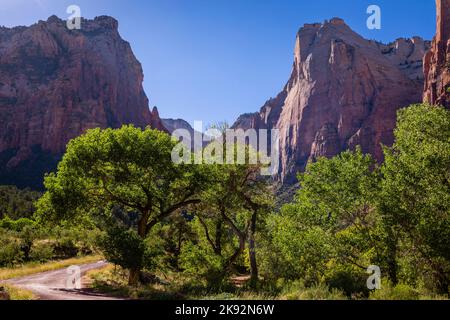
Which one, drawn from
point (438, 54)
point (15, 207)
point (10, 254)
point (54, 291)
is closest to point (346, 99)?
point (438, 54)

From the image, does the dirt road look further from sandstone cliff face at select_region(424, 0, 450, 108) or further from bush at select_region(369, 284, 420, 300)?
sandstone cliff face at select_region(424, 0, 450, 108)

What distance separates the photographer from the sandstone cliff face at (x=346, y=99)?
16188cm

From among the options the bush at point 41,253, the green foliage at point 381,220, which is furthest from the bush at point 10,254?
the green foliage at point 381,220

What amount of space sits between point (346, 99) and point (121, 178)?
166 metres

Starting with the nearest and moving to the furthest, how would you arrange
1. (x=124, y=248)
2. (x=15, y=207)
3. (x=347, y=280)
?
(x=124, y=248) → (x=347, y=280) → (x=15, y=207)

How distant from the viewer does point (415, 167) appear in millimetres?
18766

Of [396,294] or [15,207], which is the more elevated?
[396,294]

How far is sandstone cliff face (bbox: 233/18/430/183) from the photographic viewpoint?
531 ft

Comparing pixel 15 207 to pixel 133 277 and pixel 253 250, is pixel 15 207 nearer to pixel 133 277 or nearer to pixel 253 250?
pixel 133 277

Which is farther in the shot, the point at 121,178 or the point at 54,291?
the point at 121,178

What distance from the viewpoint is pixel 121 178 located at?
22.9 m

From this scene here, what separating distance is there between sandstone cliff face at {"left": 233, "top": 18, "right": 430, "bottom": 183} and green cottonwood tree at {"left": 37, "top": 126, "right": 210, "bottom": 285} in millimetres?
141925

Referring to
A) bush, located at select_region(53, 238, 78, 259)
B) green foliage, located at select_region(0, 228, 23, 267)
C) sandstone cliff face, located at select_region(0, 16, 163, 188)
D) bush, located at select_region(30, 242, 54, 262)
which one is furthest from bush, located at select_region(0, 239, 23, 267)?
sandstone cliff face, located at select_region(0, 16, 163, 188)
